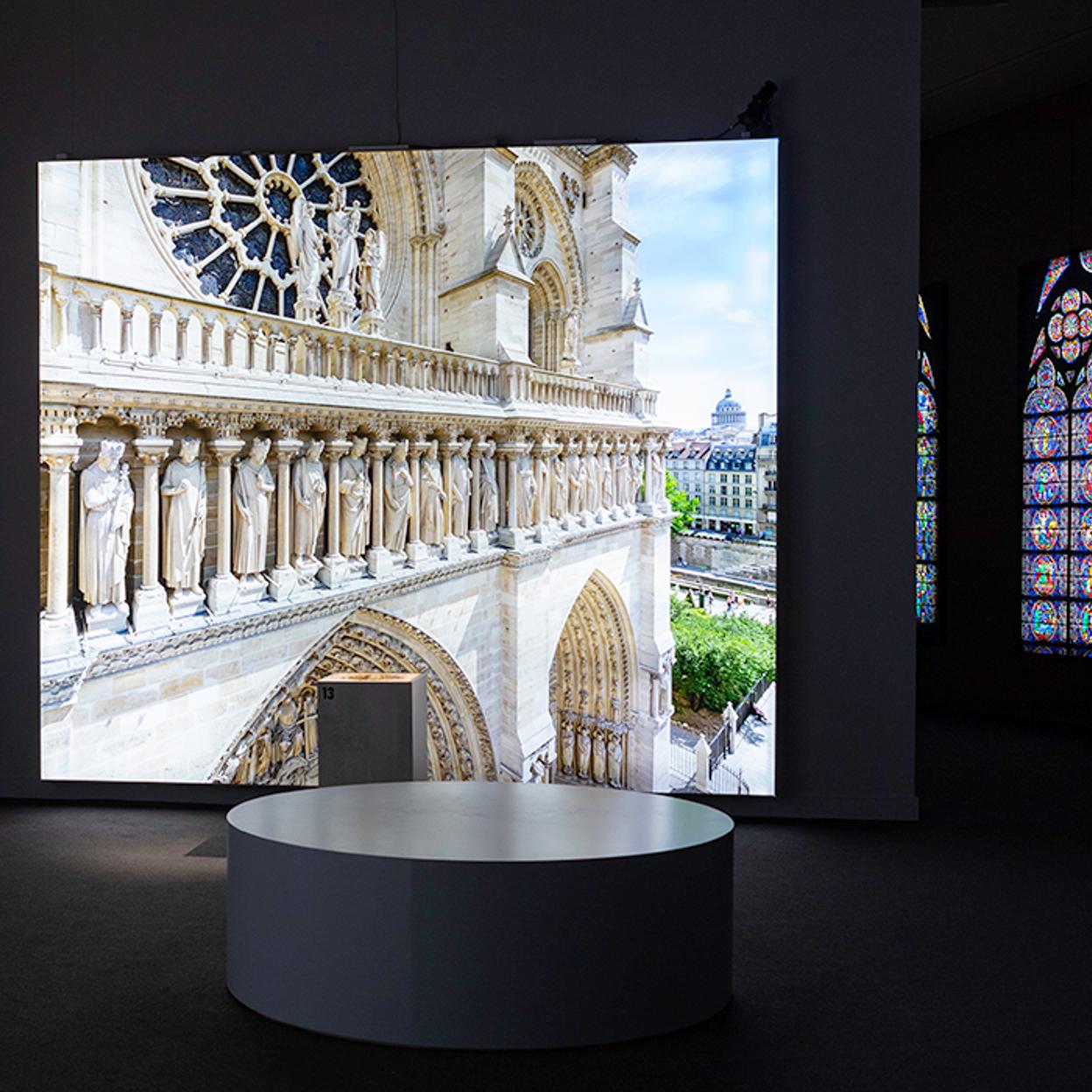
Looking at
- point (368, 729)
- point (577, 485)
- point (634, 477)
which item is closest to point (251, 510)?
point (368, 729)

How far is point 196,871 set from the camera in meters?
3.96

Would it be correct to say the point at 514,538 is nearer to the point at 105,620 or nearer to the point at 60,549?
the point at 105,620

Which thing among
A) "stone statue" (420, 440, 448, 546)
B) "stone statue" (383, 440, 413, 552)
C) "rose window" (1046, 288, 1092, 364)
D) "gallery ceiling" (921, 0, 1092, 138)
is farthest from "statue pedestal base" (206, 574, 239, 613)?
"rose window" (1046, 288, 1092, 364)

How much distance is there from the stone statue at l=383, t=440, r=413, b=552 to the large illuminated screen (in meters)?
0.02

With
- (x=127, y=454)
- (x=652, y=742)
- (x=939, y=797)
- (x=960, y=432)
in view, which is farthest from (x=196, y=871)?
(x=960, y=432)

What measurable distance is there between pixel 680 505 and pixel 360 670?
178 cm

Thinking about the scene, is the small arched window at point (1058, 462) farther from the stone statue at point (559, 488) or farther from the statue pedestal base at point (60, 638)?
the statue pedestal base at point (60, 638)

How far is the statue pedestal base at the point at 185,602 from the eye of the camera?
455cm

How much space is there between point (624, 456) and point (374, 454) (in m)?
1.26

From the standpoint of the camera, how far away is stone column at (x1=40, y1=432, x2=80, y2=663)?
451cm

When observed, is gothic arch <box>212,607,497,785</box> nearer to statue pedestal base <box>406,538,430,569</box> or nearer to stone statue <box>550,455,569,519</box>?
statue pedestal base <box>406,538,430,569</box>

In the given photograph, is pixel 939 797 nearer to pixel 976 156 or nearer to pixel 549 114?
pixel 549 114

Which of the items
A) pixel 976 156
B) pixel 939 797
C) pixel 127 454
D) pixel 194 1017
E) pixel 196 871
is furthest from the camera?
pixel 976 156

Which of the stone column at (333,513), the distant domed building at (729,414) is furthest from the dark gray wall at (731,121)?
the stone column at (333,513)
